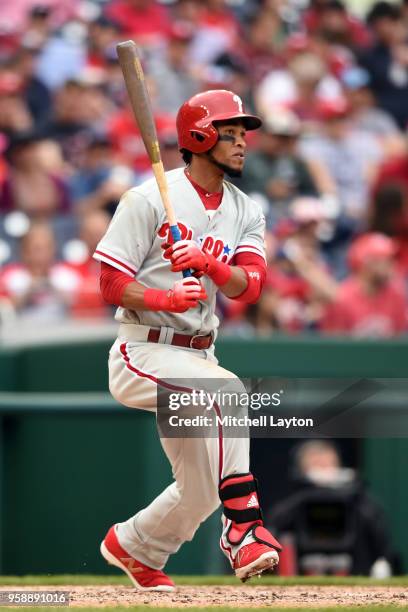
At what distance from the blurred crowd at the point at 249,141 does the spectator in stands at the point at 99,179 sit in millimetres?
13

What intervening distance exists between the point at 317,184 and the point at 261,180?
0.47 metres

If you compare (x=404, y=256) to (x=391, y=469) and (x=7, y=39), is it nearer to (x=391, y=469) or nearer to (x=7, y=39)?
(x=391, y=469)

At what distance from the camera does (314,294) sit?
884 centimetres

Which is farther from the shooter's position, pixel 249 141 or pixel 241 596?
pixel 249 141

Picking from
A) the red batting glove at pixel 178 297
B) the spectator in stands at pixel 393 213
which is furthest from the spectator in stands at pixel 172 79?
the red batting glove at pixel 178 297

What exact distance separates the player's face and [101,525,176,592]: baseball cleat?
1487 millimetres

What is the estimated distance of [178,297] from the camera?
173 inches

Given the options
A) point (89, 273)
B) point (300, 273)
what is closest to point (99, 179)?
point (89, 273)

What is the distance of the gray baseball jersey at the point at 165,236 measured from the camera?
4.62 meters

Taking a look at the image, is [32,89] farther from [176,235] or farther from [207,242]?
[176,235]

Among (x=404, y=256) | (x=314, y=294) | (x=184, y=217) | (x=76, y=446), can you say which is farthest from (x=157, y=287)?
(x=404, y=256)

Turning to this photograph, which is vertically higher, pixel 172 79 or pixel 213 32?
pixel 213 32

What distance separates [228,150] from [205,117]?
0.46ft

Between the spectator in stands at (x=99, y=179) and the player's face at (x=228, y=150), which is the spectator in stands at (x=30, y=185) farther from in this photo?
the player's face at (x=228, y=150)
